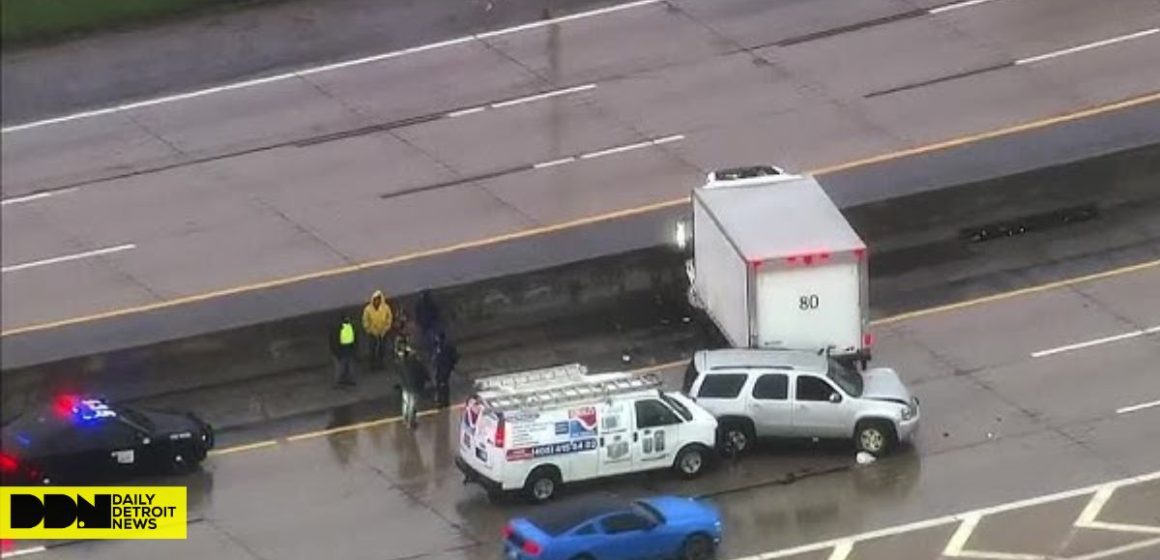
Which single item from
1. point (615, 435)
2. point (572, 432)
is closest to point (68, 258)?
point (572, 432)

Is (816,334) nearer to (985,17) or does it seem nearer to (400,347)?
(400,347)

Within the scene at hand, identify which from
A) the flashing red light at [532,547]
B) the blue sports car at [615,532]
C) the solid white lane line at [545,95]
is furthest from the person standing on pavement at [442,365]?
the solid white lane line at [545,95]

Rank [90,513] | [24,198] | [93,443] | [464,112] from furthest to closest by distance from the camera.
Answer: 1. [464,112]
2. [24,198]
3. [93,443]
4. [90,513]

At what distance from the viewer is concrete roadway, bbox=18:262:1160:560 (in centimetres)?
4450

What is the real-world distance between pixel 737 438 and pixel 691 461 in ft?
3.16

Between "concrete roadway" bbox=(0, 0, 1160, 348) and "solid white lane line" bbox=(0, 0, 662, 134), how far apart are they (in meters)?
0.14

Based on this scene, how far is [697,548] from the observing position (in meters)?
43.4

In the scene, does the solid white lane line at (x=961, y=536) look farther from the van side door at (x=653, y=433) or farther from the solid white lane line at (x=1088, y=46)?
the solid white lane line at (x=1088, y=46)

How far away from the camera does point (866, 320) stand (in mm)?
48531

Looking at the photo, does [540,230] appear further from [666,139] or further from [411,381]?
[411,381]

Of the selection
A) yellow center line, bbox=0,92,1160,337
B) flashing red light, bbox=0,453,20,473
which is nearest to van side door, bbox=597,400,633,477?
yellow center line, bbox=0,92,1160,337

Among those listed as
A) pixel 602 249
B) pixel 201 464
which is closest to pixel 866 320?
pixel 602 249

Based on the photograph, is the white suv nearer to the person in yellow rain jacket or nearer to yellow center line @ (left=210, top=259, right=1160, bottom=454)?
yellow center line @ (left=210, top=259, right=1160, bottom=454)

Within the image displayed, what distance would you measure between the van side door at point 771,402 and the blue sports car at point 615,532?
10.5 ft
